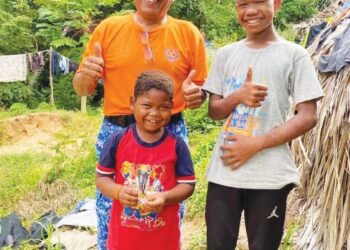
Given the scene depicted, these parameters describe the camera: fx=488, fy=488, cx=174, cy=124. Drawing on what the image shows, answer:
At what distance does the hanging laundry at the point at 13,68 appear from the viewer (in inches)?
458

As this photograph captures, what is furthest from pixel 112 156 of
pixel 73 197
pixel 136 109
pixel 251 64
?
pixel 73 197

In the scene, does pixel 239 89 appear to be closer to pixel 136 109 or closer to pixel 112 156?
pixel 136 109

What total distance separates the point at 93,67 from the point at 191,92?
456 mm

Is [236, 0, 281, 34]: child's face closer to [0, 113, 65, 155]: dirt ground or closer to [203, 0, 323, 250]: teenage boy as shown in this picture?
[203, 0, 323, 250]: teenage boy

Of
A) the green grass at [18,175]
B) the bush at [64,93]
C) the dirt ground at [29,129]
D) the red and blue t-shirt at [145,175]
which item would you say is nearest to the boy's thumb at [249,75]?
the red and blue t-shirt at [145,175]

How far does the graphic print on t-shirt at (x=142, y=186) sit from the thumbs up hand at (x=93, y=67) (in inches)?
16.9

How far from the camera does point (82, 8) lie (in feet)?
39.4

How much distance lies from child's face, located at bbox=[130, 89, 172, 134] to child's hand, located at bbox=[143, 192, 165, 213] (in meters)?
0.28

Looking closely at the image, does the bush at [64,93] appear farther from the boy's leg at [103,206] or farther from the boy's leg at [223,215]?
the boy's leg at [223,215]

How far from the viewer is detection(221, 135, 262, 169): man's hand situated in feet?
6.47

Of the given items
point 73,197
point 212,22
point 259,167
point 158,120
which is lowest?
point 73,197

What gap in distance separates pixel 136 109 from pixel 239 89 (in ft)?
1.44

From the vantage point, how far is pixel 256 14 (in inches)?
78.9

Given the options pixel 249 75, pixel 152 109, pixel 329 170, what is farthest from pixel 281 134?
pixel 329 170
